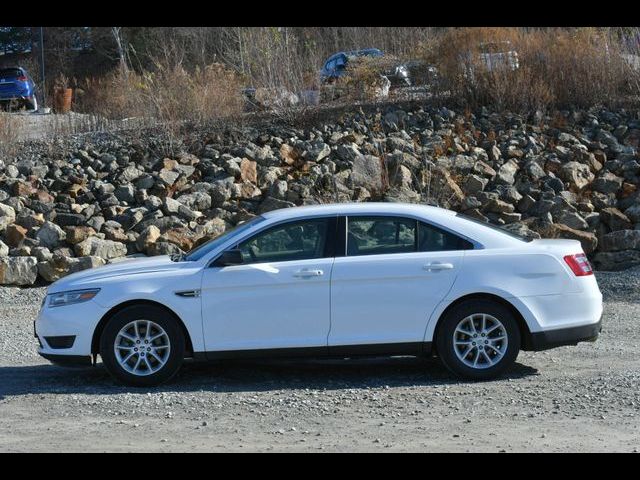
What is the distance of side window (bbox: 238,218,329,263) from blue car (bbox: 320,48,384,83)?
592 inches

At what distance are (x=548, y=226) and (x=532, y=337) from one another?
308 inches

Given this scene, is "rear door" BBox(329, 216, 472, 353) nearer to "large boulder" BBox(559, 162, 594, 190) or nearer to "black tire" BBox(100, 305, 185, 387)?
"black tire" BBox(100, 305, 185, 387)

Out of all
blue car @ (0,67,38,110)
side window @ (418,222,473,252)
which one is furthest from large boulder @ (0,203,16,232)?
blue car @ (0,67,38,110)

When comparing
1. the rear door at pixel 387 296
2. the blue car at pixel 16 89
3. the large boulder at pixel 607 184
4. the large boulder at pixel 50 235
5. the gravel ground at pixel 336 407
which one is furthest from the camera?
the blue car at pixel 16 89

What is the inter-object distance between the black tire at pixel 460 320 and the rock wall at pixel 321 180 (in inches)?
274

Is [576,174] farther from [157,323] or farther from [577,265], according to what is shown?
[157,323]

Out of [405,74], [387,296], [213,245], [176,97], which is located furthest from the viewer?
[405,74]

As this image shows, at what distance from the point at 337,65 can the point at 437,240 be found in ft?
58.1

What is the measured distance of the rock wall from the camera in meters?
16.0

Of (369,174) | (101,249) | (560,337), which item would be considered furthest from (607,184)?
(560,337)

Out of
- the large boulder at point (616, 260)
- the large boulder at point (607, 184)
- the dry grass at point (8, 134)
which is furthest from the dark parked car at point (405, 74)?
the large boulder at point (616, 260)

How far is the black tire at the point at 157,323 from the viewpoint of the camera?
8.72 m

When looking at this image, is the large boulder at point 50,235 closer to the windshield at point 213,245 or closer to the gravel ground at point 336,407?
the gravel ground at point 336,407

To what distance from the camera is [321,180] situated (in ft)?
59.3
